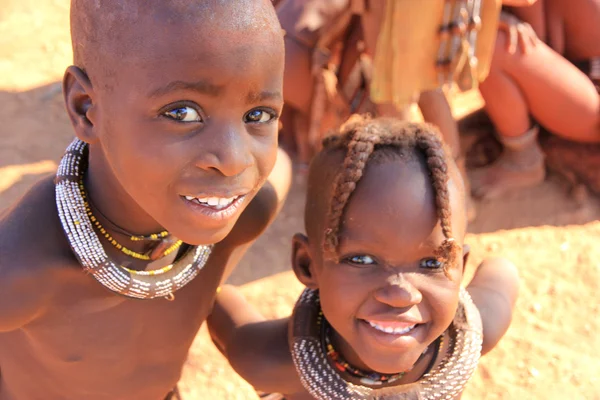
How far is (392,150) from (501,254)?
82.2 inches

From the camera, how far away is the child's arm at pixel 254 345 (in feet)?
6.38

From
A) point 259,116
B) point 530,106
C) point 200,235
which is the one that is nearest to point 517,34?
point 530,106

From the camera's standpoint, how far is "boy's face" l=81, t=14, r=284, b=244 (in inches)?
49.4

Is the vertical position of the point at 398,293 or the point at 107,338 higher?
the point at 398,293

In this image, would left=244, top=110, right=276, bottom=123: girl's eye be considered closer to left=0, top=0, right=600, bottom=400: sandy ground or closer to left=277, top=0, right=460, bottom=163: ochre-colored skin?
left=0, top=0, right=600, bottom=400: sandy ground

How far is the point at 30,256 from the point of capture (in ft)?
5.09

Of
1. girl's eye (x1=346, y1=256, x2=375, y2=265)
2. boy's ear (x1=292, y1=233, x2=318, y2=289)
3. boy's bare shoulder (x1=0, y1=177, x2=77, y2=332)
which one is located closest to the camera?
boy's bare shoulder (x1=0, y1=177, x2=77, y2=332)

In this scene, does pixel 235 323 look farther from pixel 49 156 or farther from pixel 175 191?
pixel 49 156

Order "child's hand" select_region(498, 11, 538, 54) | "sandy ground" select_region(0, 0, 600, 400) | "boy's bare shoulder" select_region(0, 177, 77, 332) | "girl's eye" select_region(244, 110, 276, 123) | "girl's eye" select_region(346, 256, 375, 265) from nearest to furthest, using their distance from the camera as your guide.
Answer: "girl's eye" select_region(244, 110, 276, 123), "boy's bare shoulder" select_region(0, 177, 77, 332), "girl's eye" select_region(346, 256, 375, 265), "sandy ground" select_region(0, 0, 600, 400), "child's hand" select_region(498, 11, 538, 54)

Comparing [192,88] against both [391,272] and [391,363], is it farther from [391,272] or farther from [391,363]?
[391,363]

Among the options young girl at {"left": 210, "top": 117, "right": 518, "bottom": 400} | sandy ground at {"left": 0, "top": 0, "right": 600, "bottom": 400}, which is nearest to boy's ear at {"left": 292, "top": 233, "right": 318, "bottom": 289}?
young girl at {"left": 210, "top": 117, "right": 518, "bottom": 400}

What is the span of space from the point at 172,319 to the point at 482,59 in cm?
200

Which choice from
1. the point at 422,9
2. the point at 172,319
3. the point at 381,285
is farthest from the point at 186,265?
the point at 422,9

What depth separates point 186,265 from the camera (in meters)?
1.76
